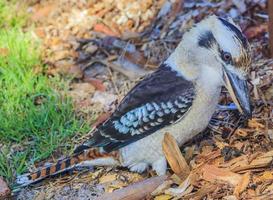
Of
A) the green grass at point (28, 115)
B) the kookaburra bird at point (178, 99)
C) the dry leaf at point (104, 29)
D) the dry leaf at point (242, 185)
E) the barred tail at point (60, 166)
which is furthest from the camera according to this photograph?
the dry leaf at point (104, 29)

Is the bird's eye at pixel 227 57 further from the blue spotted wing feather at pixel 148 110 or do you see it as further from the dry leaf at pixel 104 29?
the dry leaf at pixel 104 29

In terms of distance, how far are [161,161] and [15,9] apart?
3.13 m

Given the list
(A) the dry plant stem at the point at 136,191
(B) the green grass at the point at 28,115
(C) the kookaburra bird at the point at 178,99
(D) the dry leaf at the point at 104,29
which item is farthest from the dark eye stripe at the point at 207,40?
(D) the dry leaf at the point at 104,29

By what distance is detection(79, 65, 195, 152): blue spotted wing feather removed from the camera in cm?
422

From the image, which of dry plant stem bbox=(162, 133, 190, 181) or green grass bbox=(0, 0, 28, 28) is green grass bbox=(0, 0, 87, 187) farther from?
dry plant stem bbox=(162, 133, 190, 181)

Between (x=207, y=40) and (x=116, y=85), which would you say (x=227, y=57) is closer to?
(x=207, y=40)

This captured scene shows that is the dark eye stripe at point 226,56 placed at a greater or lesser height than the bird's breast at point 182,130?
greater

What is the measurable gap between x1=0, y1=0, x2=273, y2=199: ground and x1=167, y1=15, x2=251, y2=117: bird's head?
382mm

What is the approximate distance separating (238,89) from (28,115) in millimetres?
1776

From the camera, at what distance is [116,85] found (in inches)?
224

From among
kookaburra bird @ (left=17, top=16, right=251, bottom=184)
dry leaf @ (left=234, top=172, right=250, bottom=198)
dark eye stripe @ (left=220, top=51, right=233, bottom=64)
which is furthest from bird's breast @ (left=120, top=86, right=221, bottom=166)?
dry leaf @ (left=234, top=172, right=250, bottom=198)

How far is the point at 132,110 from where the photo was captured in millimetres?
4355

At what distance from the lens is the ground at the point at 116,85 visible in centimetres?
422

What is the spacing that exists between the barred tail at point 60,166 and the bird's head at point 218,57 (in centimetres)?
81
